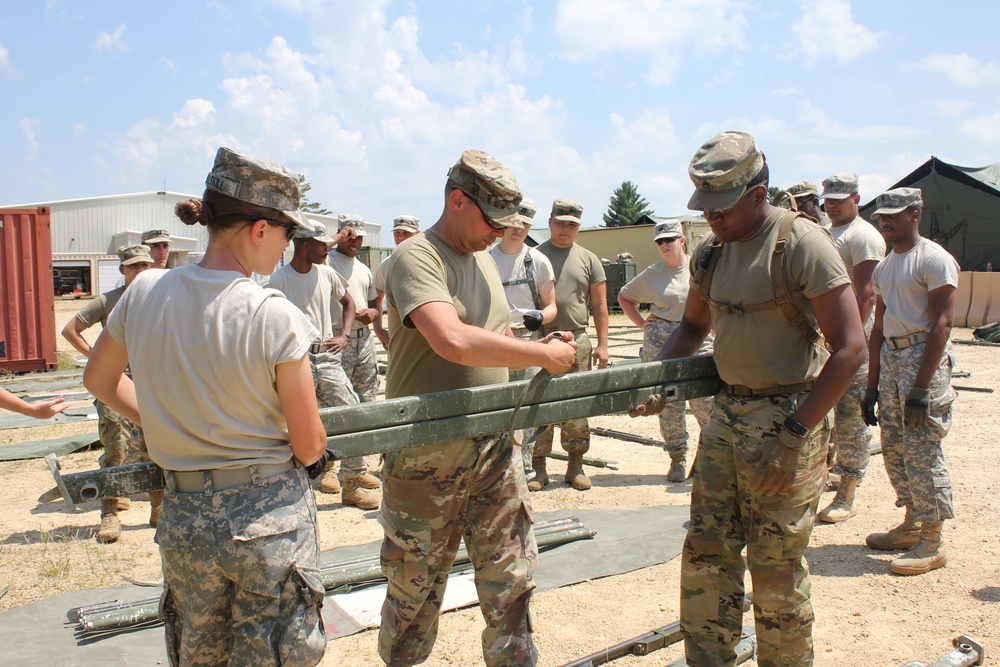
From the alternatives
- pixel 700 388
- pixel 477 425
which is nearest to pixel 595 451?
pixel 700 388

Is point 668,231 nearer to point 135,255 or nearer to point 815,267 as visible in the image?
point 815,267

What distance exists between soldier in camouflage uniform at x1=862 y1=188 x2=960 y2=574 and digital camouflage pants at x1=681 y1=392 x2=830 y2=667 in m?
1.90

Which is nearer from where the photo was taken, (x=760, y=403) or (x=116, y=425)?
(x=760, y=403)

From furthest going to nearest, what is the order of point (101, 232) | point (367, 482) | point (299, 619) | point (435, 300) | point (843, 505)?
1. point (101, 232)
2. point (367, 482)
3. point (843, 505)
4. point (435, 300)
5. point (299, 619)

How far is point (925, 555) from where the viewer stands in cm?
458

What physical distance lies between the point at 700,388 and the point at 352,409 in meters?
1.50

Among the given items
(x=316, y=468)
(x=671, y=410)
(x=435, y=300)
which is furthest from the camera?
(x=671, y=410)

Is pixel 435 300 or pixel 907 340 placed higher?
Result: pixel 435 300

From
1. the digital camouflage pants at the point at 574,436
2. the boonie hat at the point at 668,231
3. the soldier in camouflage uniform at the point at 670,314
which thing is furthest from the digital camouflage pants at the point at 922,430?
the digital camouflage pants at the point at 574,436

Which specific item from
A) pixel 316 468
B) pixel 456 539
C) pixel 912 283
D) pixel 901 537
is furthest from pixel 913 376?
pixel 316 468

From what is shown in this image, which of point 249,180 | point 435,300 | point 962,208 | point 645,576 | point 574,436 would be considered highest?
point 962,208

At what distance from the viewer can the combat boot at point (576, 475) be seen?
252 inches

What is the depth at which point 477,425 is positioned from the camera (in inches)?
105

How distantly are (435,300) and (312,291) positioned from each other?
353 centimetres
